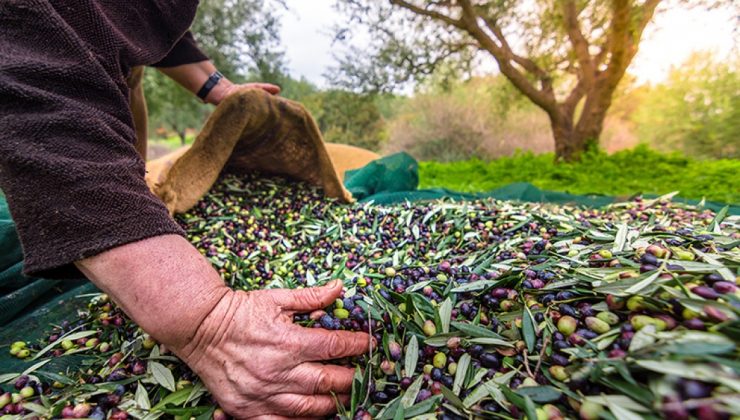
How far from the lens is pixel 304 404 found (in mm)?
719

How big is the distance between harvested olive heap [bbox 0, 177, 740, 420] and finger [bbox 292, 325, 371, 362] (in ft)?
0.13

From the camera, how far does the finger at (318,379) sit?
72 centimetres

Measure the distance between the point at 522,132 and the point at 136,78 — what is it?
7617mm

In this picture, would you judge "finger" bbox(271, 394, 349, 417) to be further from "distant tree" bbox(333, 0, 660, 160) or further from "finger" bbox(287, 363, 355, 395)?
"distant tree" bbox(333, 0, 660, 160)

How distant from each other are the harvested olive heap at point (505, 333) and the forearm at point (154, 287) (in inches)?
7.9

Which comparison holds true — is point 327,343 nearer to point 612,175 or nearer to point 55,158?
point 55,158

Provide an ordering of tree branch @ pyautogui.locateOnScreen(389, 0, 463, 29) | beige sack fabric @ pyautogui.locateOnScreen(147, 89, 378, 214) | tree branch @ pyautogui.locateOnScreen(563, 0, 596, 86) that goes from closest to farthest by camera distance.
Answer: beige sack fabric @ pyautogui.locateOnScreen(147, 89, 378, 214) → tree branch @ pyautogui.locateOnScreen(389, 0, 463, 29) → tree branch @ pyautogui.locateOnScreen(563, 0, 596, 86)

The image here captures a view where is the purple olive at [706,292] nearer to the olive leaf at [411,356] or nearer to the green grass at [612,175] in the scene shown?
the olive leaf at [411,356]

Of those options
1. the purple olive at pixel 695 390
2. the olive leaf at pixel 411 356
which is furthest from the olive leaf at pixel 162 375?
the purple olive at pixel 695 390

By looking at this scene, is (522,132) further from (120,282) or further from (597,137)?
(120,282)

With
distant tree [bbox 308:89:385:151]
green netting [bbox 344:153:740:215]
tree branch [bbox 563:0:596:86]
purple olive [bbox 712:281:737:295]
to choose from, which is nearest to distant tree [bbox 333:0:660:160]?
tree branch [bbox 563:0:596:86]

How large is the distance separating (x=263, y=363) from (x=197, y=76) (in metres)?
1.61

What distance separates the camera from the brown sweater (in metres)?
0.64

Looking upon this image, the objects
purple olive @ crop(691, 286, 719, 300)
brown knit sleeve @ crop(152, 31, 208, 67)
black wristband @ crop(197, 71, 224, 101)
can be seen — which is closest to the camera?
purple olive @ crop(691, 286, 719, 300)
